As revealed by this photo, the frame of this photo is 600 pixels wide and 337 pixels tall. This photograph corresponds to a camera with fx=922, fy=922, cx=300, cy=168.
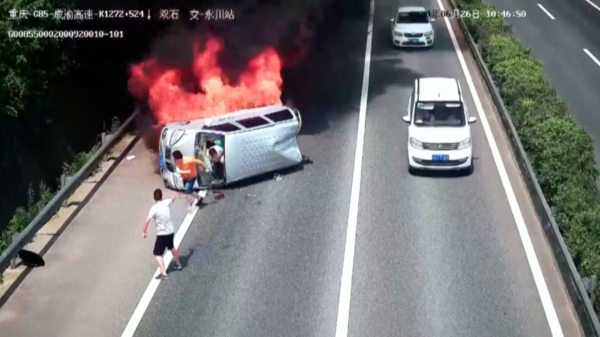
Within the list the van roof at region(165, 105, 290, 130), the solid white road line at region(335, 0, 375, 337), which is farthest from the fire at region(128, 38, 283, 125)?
the solid white road line at region(335, 0, 375, 337)

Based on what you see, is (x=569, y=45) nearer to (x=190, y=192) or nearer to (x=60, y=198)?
(x=190, y=192)

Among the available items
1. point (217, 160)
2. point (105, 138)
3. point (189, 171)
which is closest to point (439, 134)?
point (217, 160)

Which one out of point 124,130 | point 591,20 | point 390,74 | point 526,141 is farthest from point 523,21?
point 124,130

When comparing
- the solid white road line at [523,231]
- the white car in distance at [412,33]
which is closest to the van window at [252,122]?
the solid white road line at [523,231]

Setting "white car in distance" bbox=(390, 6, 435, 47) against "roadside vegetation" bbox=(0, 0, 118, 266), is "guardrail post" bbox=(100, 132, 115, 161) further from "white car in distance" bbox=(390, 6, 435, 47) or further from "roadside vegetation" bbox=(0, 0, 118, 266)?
"white car in distance" bbox=(390, 6, 435, 47)

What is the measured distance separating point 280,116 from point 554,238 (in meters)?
8.72

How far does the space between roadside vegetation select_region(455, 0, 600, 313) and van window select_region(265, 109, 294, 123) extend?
675 centimetres

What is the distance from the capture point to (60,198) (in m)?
23.3

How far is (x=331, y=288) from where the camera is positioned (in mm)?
19422

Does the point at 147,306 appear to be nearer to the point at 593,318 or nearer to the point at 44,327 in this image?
the point at 44,327

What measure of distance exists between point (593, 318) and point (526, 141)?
1012cm

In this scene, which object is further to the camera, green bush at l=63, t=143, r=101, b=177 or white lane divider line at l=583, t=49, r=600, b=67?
white lane divider line at l=583, t=49, r=600, b=67

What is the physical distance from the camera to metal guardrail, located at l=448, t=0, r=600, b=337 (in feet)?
56.4

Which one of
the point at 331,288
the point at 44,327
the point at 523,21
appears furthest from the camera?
the point at 523,21
